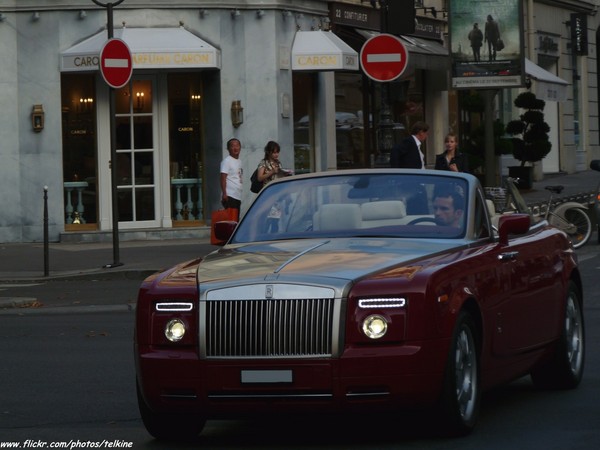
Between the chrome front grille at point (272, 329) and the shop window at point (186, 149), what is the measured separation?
66.7 feet

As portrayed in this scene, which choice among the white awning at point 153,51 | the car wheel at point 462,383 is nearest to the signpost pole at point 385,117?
the white awning at point 153,51

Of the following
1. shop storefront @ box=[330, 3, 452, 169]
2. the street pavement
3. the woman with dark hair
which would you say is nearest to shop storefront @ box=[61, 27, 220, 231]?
the street pavement

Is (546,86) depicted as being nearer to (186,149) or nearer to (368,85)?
(368,85)

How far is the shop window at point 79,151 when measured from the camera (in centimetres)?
2766

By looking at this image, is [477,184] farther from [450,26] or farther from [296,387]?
[450,26]

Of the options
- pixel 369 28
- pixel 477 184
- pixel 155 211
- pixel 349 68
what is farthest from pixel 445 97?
pixel 477 184

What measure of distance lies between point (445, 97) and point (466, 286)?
103 feet

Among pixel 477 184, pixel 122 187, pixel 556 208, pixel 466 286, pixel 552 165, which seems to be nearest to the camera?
pixel 466 286

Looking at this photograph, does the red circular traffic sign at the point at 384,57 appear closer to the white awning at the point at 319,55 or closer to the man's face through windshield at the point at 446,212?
the white awning at the point at 319,55

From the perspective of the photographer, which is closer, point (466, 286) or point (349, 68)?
point (466, 286)

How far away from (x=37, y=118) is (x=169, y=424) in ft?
64.2

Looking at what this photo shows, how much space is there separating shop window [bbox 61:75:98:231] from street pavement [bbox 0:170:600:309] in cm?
108

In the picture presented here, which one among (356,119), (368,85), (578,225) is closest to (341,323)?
(578,225)

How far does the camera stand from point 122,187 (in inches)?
1093
